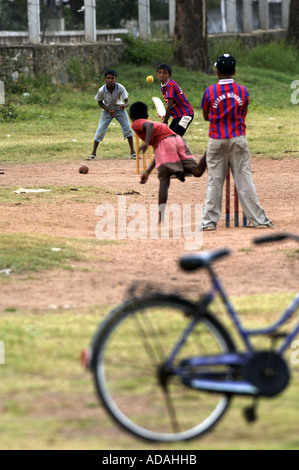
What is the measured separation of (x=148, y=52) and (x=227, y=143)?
18.2 meters

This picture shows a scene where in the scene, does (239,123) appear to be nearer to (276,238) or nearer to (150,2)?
(276,238)

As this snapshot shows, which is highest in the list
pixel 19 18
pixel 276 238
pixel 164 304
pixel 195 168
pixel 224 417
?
pixel 19 18

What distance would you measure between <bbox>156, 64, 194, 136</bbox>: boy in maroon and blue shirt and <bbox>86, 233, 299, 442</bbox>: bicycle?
8.71m

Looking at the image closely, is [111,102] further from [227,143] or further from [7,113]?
[227,143]

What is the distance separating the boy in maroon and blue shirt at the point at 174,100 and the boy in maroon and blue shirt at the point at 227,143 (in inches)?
130

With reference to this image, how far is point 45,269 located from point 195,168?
2875 millimetres

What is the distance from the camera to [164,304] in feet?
13.2

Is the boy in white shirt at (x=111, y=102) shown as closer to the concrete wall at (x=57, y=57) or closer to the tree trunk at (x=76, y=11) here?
the concrete wall at (x=57, y=57)

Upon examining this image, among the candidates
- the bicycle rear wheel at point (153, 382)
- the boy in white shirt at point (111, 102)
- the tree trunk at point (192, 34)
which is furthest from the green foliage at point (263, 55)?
the bicycle rear wheel at point (153, 382)

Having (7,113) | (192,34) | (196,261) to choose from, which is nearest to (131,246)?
(196,261)

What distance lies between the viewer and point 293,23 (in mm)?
33094

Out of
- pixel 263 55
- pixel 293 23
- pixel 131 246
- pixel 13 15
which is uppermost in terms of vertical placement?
pixel 293 23

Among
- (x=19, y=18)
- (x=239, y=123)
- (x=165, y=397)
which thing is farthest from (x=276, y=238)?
(x=19, y=18)

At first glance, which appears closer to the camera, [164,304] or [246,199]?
[164,304]
